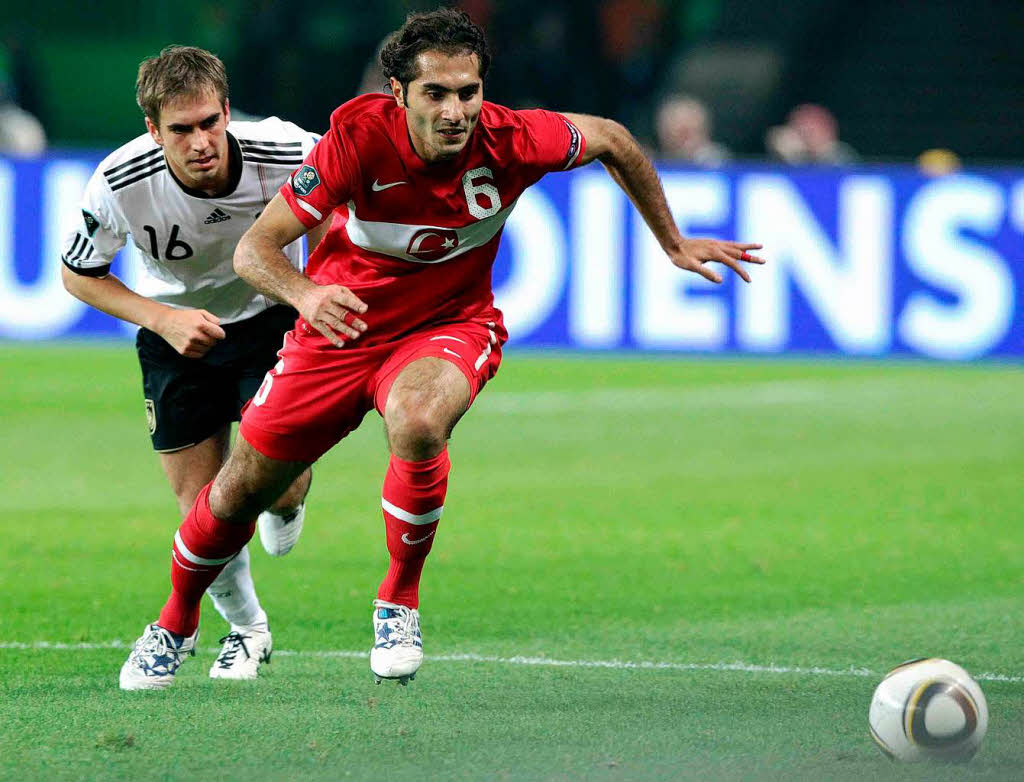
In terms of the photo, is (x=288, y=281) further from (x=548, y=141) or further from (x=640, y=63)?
(x=640, y=63)

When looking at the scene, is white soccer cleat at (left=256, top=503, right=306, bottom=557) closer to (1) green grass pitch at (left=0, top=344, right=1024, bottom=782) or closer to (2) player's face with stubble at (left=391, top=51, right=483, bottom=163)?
(1) green grass pitch at (left=0, top=344, right=1024, bottom=782)

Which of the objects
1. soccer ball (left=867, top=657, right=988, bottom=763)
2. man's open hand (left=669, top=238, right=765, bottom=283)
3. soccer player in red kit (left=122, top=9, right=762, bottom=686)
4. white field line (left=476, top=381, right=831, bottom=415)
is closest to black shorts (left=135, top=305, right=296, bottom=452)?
soccer player in red kit (left=122, top=9, right=762, bottom=686)

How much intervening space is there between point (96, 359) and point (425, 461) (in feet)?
36.3

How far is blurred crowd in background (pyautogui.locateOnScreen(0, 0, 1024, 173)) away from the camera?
20.6 meters

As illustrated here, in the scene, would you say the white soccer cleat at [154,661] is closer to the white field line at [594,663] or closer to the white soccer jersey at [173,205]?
the white field line at [594,663]

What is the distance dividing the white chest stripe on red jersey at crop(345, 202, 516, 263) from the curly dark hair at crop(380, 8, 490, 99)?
17.2 inches

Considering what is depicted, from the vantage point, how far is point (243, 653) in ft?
19.4

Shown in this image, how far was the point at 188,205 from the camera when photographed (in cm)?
580

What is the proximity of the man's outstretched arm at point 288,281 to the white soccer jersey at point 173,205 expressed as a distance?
0.67 metres

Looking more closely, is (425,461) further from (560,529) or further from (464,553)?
(560,529)

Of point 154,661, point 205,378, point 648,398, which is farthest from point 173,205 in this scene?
point 648,398

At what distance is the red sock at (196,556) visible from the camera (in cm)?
562

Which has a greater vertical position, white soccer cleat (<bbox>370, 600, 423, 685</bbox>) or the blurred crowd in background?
the blurred crowd in background

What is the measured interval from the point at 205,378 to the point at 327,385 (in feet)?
3.21
